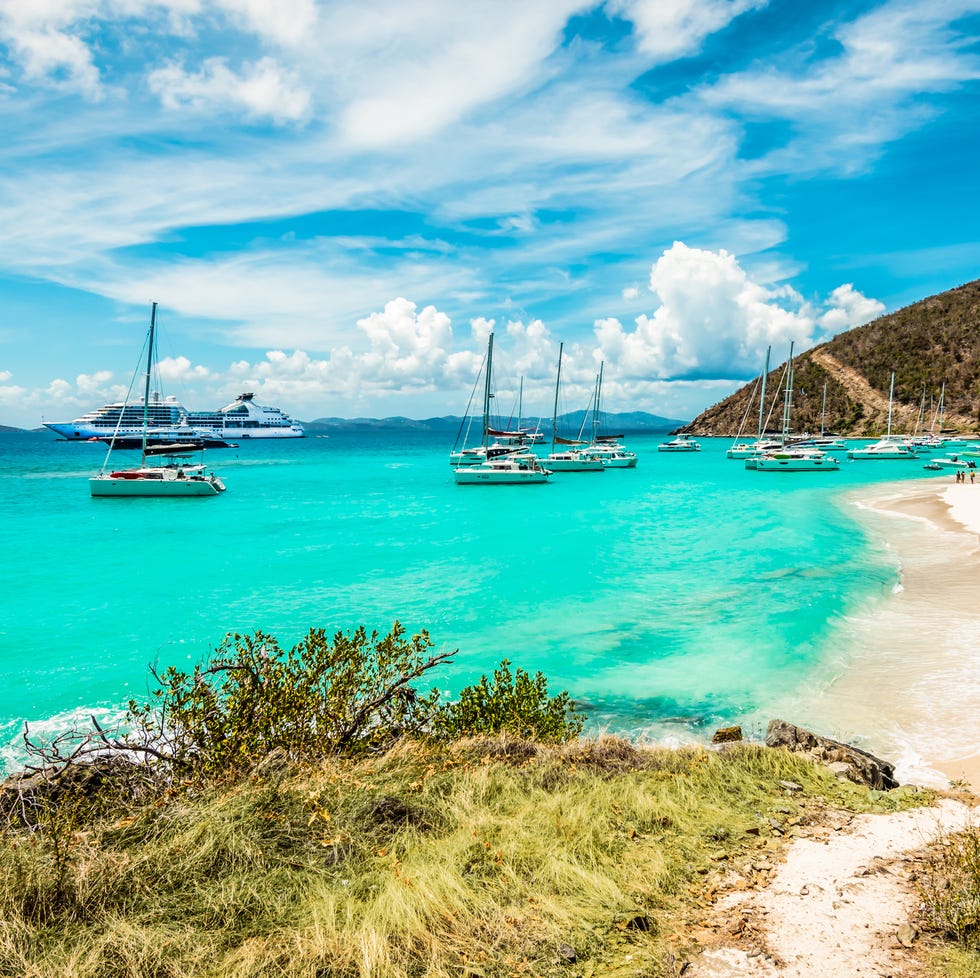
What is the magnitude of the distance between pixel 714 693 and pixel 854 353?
159955 millimetres

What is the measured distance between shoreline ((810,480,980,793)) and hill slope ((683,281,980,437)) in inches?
4019

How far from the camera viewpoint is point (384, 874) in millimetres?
5141

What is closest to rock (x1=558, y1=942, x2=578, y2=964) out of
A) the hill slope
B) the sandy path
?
the sandy path

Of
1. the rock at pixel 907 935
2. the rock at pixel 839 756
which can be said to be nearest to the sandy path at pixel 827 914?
the rock at pixel 907 935

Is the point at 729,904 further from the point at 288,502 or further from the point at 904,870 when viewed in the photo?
the point at 288,502

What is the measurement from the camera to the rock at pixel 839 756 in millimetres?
7984

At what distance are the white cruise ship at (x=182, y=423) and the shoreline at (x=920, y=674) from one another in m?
137

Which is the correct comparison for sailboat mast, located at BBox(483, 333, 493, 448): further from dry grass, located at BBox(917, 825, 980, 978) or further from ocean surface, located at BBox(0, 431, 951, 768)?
dry grass, located at BBox(917, 825, 980, 978)

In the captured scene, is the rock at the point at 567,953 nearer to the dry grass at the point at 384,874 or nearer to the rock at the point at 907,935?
the dry grass at the point at 384,874

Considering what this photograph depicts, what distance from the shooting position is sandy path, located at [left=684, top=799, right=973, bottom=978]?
428 cm

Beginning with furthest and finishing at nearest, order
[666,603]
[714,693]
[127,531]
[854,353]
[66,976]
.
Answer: [854,353], [127,531], [666,603], [714,693], [66,976]

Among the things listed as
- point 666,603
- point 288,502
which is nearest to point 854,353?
point 288,502

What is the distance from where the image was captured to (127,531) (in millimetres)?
36438

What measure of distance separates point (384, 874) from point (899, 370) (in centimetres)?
15869
